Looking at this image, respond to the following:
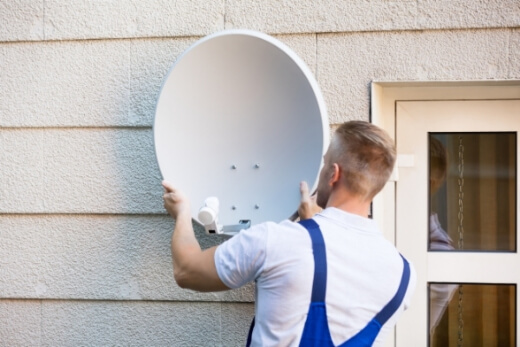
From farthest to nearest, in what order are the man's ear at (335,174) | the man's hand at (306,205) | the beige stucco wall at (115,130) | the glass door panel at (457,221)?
the glass door panel at (457,221)
the beige stucco wall at (115,130)
the man's hand at (306,205)
the man's ear at (335,174)

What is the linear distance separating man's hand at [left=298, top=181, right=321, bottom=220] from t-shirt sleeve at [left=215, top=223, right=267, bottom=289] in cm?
46

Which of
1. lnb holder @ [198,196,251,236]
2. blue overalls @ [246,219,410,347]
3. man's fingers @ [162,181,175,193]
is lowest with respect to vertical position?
blue overalls @ [246,219,410,347]

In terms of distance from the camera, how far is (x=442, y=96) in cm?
242

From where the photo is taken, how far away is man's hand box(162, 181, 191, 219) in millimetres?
1897

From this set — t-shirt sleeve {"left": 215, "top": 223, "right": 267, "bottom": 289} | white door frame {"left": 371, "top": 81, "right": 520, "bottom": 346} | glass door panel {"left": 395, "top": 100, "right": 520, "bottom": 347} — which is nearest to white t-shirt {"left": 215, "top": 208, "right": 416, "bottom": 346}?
t-shirt sleeve {"left": 215, "top": 223, "right": 267, "bottom": 289}

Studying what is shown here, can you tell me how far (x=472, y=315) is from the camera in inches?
97.4

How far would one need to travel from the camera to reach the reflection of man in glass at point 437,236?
2467 millimetres

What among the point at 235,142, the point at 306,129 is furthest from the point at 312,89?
the point at 235,142

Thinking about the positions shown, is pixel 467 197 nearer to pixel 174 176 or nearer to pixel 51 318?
pixel 174 176

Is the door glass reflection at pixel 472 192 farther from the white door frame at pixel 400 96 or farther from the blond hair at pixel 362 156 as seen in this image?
the blond hair at pixel 362 156

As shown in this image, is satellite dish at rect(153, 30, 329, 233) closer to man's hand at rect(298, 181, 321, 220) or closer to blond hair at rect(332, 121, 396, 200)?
man's hand at rect(298, 181, 321, 220)

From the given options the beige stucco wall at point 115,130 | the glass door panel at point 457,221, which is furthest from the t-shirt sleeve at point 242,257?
the glass door panel at point 457,221

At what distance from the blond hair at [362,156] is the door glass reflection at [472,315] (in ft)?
3.14

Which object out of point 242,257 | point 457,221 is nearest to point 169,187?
point 242,257
